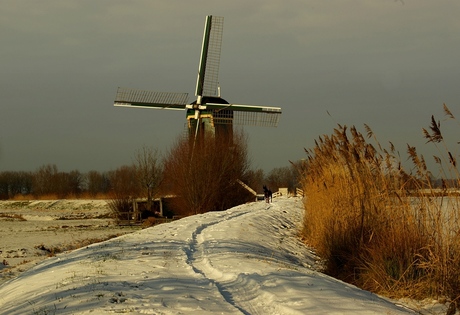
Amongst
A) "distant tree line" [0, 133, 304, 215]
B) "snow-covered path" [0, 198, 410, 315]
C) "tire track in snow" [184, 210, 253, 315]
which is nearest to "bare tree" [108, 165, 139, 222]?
"distant tree line" [0, 133, 304, 215]

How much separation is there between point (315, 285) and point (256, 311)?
1622 millimetres

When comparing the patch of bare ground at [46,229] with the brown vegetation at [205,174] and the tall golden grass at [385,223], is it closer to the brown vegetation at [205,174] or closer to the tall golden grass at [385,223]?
the brown vegetation at [205,174]

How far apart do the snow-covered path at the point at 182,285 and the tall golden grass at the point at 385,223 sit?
0.87m

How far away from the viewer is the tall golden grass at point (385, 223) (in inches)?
352

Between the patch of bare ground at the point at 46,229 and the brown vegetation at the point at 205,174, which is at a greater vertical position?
the brown vegetation at the point at 205,174

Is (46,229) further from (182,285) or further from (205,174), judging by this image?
(182,285)

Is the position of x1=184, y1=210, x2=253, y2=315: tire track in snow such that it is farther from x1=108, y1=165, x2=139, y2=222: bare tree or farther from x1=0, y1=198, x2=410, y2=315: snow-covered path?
x1=108, y1=165, x2=139, y2=222: bare tree

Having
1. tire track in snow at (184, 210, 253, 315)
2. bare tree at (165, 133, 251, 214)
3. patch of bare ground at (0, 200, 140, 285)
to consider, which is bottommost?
patch of bare ground at (0, 200, 140, 285)

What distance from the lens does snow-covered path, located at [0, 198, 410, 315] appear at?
7.60 m

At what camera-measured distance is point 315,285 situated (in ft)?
29.1

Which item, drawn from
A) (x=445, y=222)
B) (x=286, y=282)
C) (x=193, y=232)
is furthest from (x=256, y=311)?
(x=193, y=232)

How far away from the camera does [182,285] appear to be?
888 centimetres

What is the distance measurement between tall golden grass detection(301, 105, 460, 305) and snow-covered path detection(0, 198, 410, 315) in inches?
34.3

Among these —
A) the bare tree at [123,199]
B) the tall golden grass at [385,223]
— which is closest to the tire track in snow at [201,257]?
the tall golden grass at [385,223]
